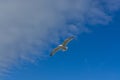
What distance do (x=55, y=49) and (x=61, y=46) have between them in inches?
114

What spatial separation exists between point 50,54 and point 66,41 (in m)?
7.89

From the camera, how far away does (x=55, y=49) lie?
399 feet

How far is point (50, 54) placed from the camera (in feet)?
396

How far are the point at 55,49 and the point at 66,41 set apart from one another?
6012mm

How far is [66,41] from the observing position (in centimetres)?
11800

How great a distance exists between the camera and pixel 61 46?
120 m

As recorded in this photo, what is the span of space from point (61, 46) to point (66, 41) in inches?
125
